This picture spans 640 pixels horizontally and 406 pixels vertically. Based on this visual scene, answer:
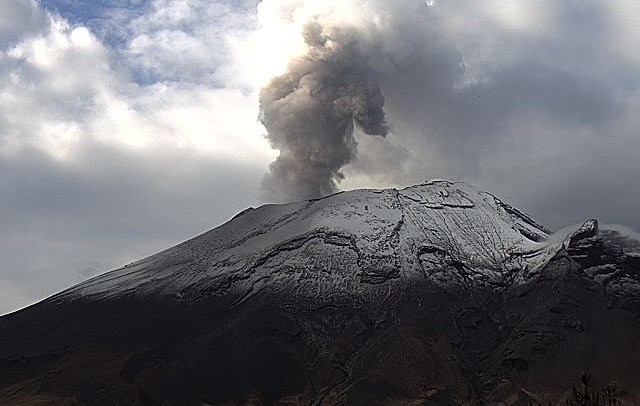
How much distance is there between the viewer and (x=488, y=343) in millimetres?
157500

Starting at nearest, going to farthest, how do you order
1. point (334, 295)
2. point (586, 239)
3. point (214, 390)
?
point (214, 390)
point (334, 295)
point (586, 239)

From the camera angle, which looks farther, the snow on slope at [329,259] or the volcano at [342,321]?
the snow on slope at [329,259]

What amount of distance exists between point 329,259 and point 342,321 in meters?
21.5

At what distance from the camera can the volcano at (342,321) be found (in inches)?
5418

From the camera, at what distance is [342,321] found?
160 metres

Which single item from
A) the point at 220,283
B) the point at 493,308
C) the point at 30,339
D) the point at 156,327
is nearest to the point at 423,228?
the point at 493,308

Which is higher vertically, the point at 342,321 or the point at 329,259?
the point at 329,259

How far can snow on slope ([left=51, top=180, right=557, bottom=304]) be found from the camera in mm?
172125

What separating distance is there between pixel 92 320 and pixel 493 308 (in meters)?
73.4

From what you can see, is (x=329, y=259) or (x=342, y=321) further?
(x=329, y=259)

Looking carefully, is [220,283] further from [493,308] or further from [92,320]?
[493,308]

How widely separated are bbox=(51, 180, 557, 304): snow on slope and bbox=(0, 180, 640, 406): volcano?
42 centimetres

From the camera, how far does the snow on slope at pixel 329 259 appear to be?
17212cm

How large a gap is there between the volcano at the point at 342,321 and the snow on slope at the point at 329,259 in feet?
1.38
